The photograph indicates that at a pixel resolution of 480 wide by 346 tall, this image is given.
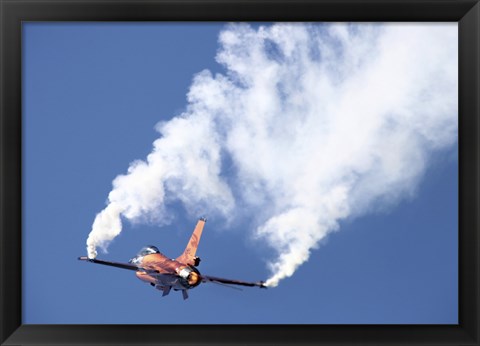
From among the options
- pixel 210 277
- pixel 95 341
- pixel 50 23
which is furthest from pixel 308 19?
pixel 210 277

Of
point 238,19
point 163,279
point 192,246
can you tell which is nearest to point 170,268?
point 163,279

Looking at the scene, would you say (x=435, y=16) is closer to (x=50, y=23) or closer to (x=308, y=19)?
(x=308, y=19)

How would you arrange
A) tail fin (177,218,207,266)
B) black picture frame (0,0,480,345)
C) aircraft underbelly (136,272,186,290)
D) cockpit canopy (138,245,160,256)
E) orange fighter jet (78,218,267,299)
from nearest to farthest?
black picture frame (0,0,480,345) < orange fighter jet (78,218,267,299) < aircraft underbelly (136,272,186,290) < tail fin (177,218,207,266) < cockpit canopy (138,245,160,256)

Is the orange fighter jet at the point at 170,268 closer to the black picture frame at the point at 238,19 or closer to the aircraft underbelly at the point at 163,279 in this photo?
the aircraft underbelly at the point at 163,279

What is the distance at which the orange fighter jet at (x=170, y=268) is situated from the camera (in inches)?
755

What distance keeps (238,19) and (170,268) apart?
10.3 metres

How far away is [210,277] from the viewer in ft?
61.2

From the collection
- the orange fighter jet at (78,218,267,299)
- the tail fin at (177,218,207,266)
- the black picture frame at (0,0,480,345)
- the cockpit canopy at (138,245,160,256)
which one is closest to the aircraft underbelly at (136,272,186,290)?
the orange fighter jet at (78,218,267,299)

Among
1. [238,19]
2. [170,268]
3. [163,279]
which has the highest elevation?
[238,19]

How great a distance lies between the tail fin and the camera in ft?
69.2

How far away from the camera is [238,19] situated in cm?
1145

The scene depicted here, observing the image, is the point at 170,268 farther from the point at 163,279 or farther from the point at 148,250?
the point at 148,250

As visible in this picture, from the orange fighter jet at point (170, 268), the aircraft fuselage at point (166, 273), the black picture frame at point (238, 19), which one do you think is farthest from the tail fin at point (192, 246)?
the black picture frame at point (238, 19)

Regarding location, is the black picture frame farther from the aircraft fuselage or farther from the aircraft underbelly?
the aircraft underbelly
